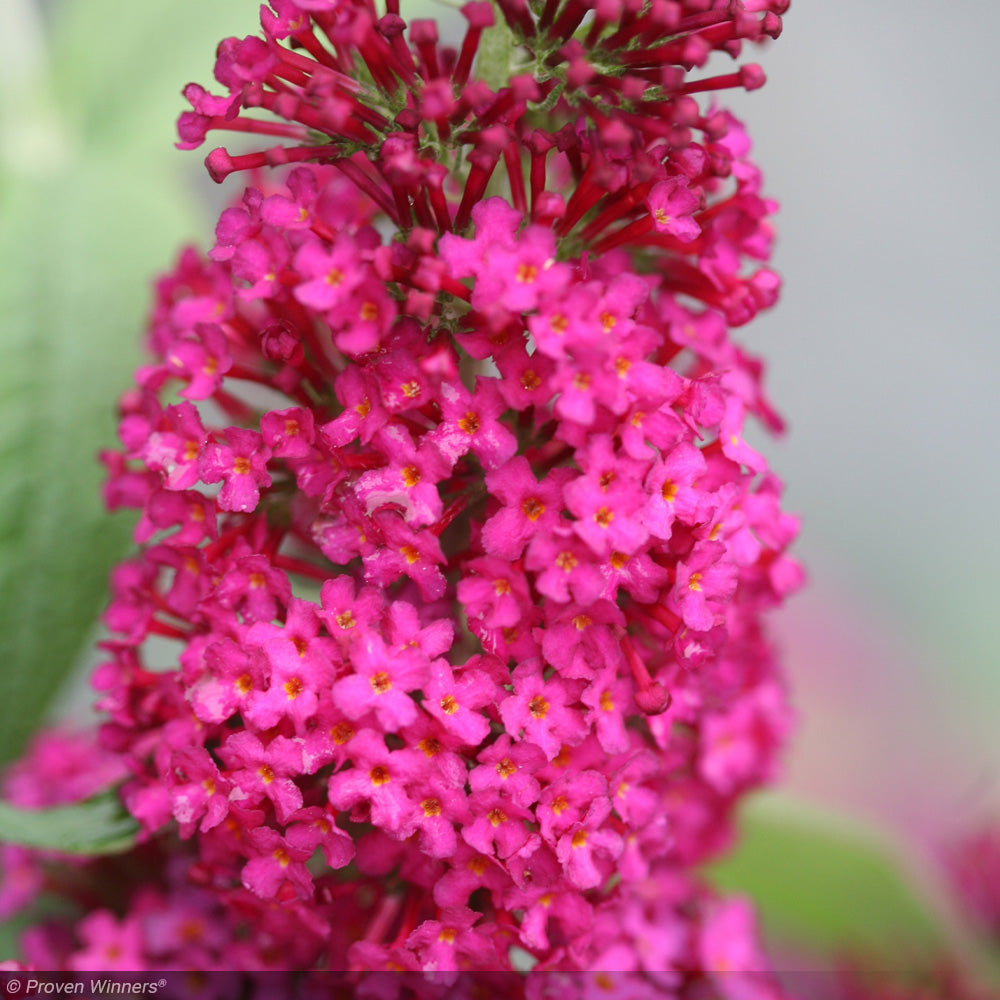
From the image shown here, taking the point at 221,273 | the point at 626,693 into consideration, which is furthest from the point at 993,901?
the point at 221,273

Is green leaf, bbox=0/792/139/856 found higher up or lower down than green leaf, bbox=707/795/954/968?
higher up

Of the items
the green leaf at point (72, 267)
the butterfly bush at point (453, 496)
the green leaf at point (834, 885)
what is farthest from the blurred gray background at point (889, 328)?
the butterfly bush at point (453, 496)

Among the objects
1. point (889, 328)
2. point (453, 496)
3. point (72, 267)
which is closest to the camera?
point (453, 496)

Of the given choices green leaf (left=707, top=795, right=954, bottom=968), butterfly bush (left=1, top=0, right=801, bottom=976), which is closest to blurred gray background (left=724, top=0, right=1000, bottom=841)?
green leaf (left=707, top=795, right=954, bottom=968)

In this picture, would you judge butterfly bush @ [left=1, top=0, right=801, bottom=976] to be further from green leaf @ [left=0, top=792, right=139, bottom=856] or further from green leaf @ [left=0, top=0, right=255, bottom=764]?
green leaf @ [left=0, top=0, right=255, bottom=764]

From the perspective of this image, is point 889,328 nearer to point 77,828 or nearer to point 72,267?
point 72,267

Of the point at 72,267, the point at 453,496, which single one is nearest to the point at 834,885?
the point at 453,496

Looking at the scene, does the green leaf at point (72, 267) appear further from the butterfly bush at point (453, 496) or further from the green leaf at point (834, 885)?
the green leaf at point (834, 885)
